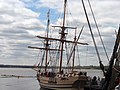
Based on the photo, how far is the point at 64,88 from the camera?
5941cm

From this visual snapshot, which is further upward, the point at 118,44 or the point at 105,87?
the point at 118,44

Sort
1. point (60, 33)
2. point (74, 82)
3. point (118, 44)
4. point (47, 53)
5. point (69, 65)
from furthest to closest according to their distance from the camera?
point (47, 53), point (69, 65), point (60, 33), point (74, 82), point (118, 44)

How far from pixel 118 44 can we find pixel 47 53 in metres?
77.3

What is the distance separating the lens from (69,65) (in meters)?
74.2

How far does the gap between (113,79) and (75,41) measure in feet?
202

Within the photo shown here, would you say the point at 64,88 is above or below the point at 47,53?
below

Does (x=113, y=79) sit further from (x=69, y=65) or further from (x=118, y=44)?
(x=69, y=65)

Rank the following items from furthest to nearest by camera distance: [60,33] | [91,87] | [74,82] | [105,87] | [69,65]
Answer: [69,65]
[60,33]
[74,82]
[91,87]
[105,87]

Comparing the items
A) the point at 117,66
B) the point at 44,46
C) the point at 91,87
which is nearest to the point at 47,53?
the point at 44,46

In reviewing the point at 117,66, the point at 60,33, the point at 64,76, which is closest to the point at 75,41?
the point at 60,33

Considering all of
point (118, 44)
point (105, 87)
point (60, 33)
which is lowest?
point (105, 87)

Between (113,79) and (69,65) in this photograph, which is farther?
(69,65)

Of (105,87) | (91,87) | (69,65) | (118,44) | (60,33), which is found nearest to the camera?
(118,44)

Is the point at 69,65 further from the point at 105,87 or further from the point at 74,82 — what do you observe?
the point at 105,87
